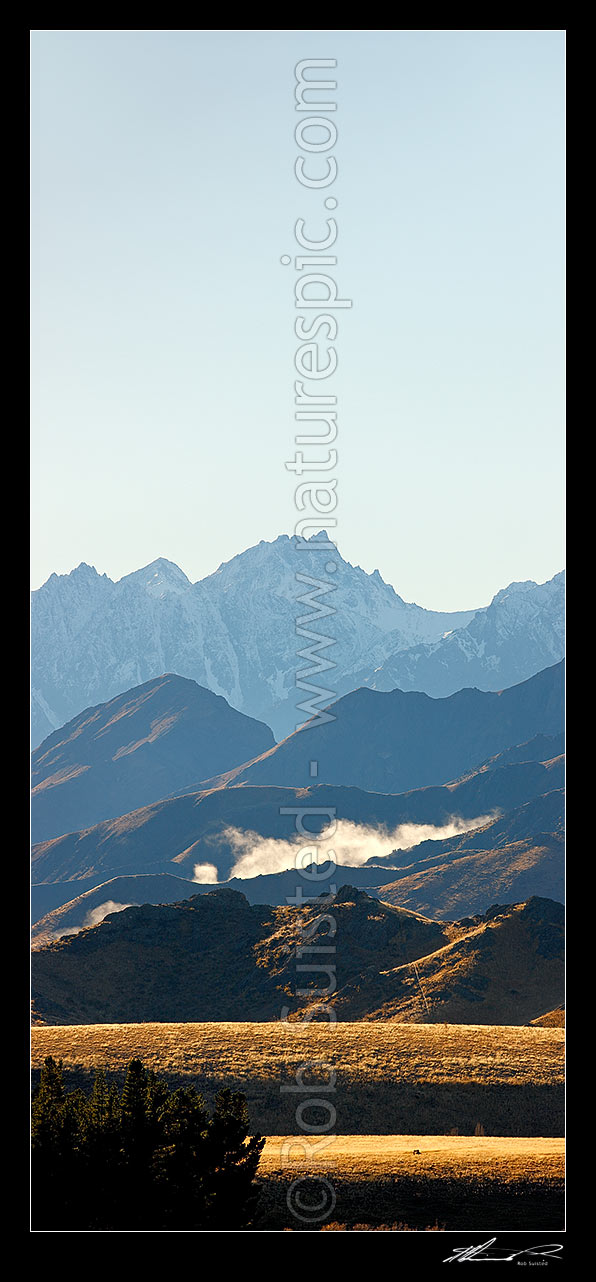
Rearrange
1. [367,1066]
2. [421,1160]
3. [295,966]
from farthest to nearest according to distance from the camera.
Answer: [295,966] < [367,1066] < [421,1160]

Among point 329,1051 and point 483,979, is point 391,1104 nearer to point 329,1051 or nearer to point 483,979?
point 329,1051

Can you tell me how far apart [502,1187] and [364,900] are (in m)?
108

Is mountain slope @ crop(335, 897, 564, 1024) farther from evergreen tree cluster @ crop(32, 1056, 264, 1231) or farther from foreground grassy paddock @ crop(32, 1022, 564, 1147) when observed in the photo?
evergreen tree cluster @ crop(32, 1056, 264, 1231)

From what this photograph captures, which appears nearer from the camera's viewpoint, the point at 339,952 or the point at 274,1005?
the point at 274,1005

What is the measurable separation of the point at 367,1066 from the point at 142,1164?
Answer: 157 ft

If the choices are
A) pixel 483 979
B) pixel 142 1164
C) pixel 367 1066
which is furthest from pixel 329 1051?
pixel 142 1164

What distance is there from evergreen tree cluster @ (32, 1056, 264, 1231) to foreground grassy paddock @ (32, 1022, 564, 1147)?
36791 millimetres

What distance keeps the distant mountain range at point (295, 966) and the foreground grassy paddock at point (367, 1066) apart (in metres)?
31.8

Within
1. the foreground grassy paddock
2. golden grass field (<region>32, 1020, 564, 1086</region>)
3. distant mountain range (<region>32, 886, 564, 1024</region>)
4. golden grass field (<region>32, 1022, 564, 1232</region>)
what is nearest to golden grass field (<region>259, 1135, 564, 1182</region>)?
golden grass field (<region>32, 1022, 564, 1232</region>)

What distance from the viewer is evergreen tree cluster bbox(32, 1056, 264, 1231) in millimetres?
20922

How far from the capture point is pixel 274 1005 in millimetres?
120438

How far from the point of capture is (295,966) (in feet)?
408

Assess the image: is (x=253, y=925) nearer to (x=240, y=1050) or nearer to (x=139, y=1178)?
(x=240, y=1050)
